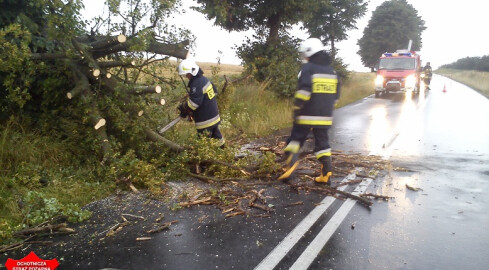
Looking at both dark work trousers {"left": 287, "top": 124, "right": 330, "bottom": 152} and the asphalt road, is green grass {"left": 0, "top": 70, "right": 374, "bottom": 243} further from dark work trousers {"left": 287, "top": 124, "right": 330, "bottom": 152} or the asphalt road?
dark work trousers {"left": 287, "top": 124, "right": 330, "bottom": 152}

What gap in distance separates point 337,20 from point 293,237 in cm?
2569

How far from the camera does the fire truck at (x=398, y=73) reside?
20.3m

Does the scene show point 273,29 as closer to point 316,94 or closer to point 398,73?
point 398,73

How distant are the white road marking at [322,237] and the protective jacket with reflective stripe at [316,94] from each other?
1201mm

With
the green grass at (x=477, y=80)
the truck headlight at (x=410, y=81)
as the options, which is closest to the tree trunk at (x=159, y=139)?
the truck headlight at (x=410, y=81)

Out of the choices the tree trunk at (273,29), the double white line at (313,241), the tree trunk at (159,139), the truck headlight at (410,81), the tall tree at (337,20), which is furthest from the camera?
the tall tree at (337,20)

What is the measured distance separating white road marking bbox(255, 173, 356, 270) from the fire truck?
17.6 metres

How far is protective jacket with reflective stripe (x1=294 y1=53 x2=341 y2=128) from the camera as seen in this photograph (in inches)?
196

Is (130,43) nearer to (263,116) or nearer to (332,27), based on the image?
(263,116)

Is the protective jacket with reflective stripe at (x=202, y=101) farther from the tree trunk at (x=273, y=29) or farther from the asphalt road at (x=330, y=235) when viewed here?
the tree trunk at (x=273, y=29)

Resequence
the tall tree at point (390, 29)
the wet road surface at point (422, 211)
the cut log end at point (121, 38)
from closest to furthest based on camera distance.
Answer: the wet road surface at point (422, 211) → the cut log end at point (121, 38) → the tall tree at point (390, 29)

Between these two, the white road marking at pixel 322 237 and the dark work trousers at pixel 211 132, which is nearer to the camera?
the white road marking at pixel 322 237

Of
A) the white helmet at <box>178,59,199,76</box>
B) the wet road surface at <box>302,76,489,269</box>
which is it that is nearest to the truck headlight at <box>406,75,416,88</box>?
the wet road surface at <box>302,76,489,269</box>

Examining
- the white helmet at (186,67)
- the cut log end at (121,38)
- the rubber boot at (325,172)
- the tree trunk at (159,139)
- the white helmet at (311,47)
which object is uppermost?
the cut log end at (121,38)
